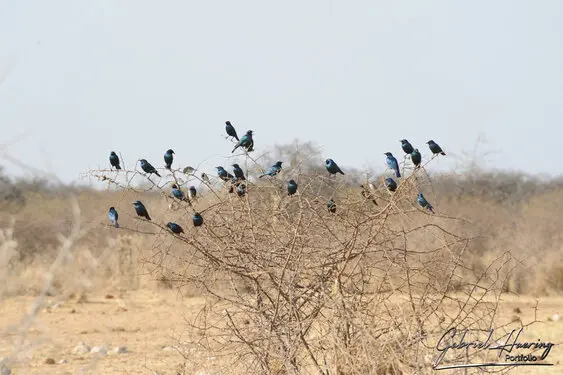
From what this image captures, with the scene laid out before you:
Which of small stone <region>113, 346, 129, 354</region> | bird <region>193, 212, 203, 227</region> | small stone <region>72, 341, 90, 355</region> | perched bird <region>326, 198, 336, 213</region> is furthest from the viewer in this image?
small stone <region>113, 346, 129, 354</region>

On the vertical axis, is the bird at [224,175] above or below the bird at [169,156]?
below

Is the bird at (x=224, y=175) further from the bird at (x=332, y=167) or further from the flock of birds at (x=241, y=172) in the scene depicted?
the bird at (x=332, y=167)

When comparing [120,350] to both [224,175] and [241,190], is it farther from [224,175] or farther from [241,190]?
[241,190]

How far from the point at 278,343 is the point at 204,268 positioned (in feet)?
3.00

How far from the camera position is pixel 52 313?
658 inches

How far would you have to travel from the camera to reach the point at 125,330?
14781 mm

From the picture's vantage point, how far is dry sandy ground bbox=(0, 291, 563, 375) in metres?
10.3

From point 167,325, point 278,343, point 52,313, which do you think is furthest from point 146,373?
point 52,313

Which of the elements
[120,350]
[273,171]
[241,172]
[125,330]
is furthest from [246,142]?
[125,330]

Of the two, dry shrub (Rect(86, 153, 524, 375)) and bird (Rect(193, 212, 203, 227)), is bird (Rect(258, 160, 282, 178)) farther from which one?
bird (Rect(193, 212, 203, 227))

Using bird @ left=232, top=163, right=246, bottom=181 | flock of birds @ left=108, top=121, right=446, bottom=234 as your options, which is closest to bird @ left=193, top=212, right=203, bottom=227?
flock of birds @ left=108, top=121, right=446, bottom=234

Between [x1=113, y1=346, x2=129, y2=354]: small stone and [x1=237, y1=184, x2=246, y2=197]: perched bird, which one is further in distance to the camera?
[x1=113, y1=346, x2=129, y2=354]: small stone

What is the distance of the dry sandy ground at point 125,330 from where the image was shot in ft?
33.9

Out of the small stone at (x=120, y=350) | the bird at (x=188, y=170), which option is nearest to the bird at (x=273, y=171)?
the bird at (x=188, y=170)
